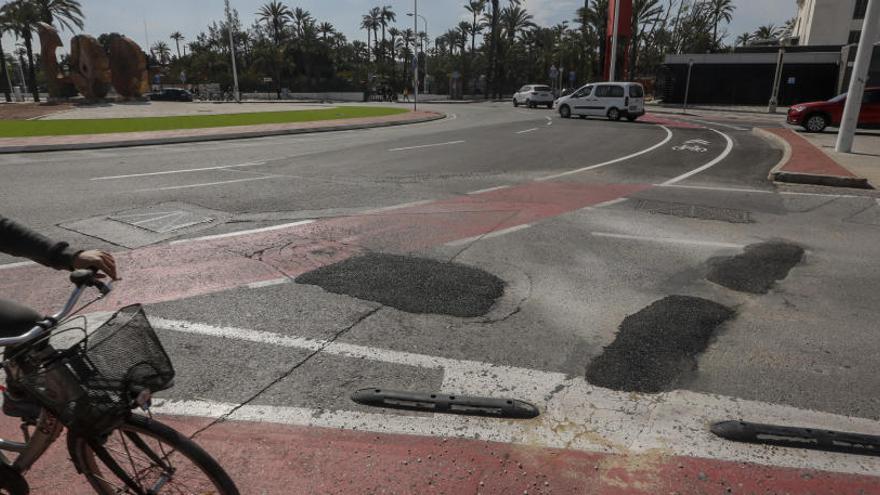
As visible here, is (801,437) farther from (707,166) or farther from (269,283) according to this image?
(707,166)

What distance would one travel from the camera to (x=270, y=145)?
1634cm

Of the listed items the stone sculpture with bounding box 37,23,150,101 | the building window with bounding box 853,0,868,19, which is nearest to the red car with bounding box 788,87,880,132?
the building window with bounding box 853,0,868,19

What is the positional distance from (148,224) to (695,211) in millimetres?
7900

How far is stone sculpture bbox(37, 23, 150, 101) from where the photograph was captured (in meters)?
45.2

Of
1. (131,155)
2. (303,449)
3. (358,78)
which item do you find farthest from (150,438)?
(358,78)

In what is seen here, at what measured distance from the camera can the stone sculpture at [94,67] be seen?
1780 inches

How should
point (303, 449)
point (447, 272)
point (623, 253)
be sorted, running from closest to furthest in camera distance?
point (303, 449), point (447, 272), point (623, 253)

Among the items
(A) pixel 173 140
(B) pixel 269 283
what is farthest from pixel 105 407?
(A) pixel 173 140

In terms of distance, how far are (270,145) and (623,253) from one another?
42.3 ft

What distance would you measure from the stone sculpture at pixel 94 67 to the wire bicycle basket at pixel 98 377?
5346 centimetres

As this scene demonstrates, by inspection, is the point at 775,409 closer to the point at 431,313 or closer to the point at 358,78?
the point at 431,313

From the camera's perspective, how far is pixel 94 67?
45.6 metres

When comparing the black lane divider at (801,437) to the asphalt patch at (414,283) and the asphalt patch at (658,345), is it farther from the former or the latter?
the asphalt patch at (414,283)

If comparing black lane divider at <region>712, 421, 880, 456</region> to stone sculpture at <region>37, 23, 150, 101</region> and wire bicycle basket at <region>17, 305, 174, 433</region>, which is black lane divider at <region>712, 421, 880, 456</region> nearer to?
wire bicycle basket at <region>17, 305, 174, 433</region>
